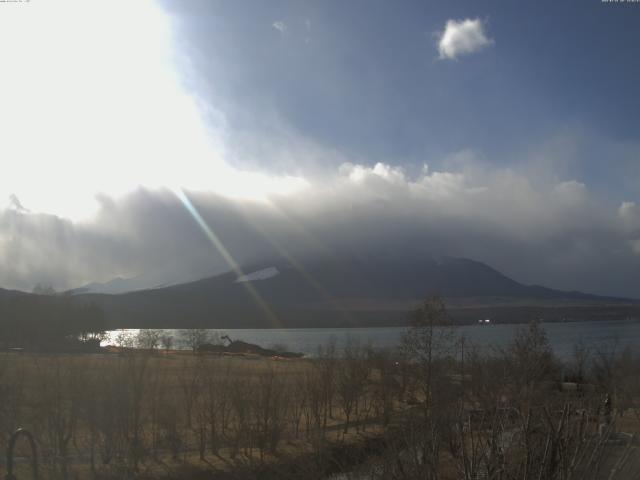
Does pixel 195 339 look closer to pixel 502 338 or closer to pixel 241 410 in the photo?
Answer: pixel 502 338

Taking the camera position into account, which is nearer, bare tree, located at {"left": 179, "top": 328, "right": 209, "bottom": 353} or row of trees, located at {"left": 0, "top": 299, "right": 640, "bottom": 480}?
row of trees, located at {"left": 0, "top": 299, "right": 640, "bottom": 480}

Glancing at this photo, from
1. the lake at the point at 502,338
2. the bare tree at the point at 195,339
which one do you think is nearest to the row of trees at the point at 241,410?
the lake at the point at 502,338

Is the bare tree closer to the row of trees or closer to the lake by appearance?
the lake

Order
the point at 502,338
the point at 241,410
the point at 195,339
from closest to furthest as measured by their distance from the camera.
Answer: the point at 241,410, the point at 502,338, the point at 195,339

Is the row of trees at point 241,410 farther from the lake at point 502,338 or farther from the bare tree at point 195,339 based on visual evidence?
the bare tree at point 195,339

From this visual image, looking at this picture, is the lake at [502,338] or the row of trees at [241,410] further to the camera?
the lake at [502,338]

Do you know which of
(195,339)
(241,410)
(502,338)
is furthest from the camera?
(195,339)

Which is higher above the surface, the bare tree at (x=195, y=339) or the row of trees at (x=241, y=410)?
the row of trees at (x=241, y=410)

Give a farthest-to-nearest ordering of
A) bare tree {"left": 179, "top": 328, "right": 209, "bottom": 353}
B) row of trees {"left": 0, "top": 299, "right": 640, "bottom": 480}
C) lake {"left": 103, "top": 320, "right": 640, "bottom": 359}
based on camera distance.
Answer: bare tree {"left": 179, "top": 328, "right": 209, "bottom": 353}
lake {"left": 103, "top": 320, "right": 640, "bottom": 359}
row of trees {"left": 0, "top": 299, "right": 640, "bottom": 480}

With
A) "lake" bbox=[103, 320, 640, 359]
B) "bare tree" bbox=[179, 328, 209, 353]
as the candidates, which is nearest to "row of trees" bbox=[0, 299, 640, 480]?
"lake" bbox=[103, 320, 640, 359]

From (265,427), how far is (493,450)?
63.1 feet

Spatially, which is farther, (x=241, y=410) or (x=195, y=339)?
(x=195, y=339)

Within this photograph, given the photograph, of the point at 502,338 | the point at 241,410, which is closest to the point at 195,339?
the point at 502,338

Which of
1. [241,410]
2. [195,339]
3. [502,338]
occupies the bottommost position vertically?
[195,339]
